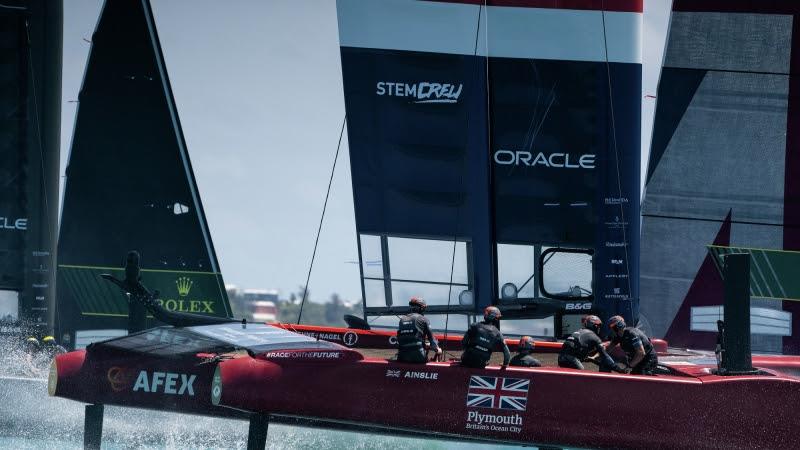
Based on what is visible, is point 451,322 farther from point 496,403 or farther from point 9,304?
point 9,304

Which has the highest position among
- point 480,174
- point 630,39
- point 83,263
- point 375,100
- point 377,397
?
point 630,39

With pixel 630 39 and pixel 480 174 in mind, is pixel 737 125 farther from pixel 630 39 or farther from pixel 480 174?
pixel 480 174

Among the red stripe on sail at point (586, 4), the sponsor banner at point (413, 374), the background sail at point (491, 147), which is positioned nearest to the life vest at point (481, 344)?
the sponsor banner at point (413, 374)

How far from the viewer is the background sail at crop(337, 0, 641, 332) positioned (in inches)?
419

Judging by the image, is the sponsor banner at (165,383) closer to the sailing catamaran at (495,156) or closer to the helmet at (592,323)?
the sailing catamaran at (495,156)

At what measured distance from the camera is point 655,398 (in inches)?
299

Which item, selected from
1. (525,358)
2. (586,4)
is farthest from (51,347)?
(586,4)

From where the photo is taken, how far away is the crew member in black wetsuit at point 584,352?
26.9ft

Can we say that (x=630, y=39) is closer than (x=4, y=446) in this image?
No

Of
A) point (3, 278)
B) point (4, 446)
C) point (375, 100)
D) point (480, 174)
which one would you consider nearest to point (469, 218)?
point (480, 174)

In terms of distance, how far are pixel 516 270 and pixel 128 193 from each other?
5.38m

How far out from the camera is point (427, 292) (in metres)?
10.7

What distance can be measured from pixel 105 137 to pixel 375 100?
14.0ft

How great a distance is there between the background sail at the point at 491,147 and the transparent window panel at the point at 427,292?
0.04 feet
